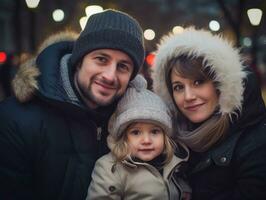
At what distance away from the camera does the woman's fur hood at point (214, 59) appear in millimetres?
3785

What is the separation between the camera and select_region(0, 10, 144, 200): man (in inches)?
135

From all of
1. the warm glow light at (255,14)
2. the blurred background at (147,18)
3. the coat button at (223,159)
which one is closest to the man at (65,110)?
the coat button at (223,159)

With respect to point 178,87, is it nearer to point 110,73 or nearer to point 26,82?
point 110,73

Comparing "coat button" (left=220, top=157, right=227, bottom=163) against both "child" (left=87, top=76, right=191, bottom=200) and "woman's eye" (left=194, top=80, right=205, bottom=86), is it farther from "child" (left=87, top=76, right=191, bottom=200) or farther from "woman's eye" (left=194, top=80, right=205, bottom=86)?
"woman's eye" (left=194, top=80, right=205, bottom=86)

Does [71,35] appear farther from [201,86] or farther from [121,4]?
[121,4]

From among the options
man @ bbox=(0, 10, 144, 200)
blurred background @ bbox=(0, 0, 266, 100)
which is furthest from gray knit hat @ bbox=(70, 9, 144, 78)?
blurred background @ bbox=(0, 0, 266, 100)

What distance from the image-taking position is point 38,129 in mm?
3480

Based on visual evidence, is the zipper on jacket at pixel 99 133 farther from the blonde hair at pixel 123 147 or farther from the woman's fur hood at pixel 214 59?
the woman's fur hood at pixel 214 59

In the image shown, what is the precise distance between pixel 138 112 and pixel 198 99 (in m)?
0.56

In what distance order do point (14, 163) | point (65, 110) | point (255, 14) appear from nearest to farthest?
point (14, 163) → point (65, 110) → point (255, 14)

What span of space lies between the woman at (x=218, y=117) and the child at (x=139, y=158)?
195 mm

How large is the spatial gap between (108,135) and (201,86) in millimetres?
943

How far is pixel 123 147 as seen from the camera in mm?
Answer: 3799

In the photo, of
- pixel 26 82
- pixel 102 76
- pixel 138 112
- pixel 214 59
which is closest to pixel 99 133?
pixel 138 112
